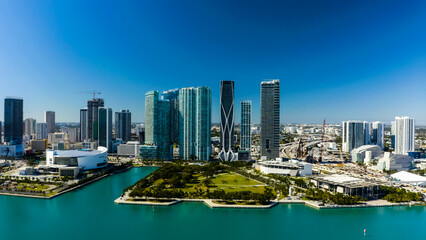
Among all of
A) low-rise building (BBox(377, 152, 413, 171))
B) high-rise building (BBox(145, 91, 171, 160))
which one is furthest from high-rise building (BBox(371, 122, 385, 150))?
high-rise building (BBox(145, 91, 171, 160))

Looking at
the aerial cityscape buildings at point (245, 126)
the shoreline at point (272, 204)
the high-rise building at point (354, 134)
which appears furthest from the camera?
the high-rise building at point (354, 134)

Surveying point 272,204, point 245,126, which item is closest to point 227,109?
point 245,126

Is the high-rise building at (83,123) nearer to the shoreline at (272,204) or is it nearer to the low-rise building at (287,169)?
the low-rise building at (287,169)

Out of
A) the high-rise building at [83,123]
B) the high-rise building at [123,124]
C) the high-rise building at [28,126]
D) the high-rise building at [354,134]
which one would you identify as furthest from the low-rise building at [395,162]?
the high-rise building at [28,126]

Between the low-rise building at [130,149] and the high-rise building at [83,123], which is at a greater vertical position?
the high-rise building at [83,123]

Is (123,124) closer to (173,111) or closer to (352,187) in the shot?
(173,111)

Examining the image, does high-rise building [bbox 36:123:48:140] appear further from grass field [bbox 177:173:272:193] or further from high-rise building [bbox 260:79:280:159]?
high-rise building [bbox 260:79:280:159]
